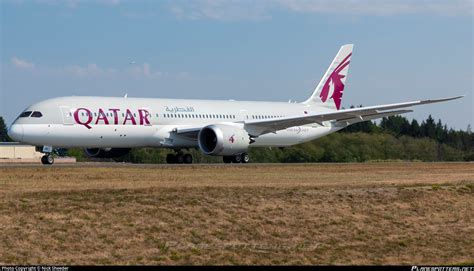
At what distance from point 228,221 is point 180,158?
24893 millimetres

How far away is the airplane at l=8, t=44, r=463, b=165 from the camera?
4459cm

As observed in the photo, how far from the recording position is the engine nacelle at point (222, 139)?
46.8 meters

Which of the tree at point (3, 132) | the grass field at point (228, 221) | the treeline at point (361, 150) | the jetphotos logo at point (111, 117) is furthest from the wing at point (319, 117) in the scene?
the tree at point (3, 132)

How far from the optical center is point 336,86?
60.6 m

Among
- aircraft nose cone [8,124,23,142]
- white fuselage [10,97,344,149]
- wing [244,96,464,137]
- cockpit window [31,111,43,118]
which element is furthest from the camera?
wing [244,96,464,137]

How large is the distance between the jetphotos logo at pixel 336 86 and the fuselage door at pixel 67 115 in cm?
1991

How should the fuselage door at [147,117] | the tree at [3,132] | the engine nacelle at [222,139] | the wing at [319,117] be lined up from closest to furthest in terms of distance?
1. the engine nacelle at [222,139]
2. the fuselage door at [147,117]
3. the wing at [319,117]
4. the tree at [3,132]

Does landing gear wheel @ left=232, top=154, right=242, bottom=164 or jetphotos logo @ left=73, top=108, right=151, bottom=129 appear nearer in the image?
jetphotos logo @ left=73, top=108, right=151, bottom=129

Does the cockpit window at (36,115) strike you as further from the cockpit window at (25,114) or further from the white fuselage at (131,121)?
the cockpit window at (25,114)

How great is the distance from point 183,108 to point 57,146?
27.4ft

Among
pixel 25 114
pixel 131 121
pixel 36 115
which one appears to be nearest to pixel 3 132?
pixel 131 121

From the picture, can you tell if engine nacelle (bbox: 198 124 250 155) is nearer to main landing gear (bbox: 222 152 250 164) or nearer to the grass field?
main landing gear (bbox: 222 152 250 164)

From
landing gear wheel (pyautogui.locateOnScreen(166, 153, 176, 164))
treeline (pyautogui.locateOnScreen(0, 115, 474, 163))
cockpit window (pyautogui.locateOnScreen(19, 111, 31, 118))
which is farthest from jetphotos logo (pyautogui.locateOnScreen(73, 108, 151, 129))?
treeline (pyautogui.locateOnScreen(0, 115, 474, 163))

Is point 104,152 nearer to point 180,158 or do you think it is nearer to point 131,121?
point 180,158
